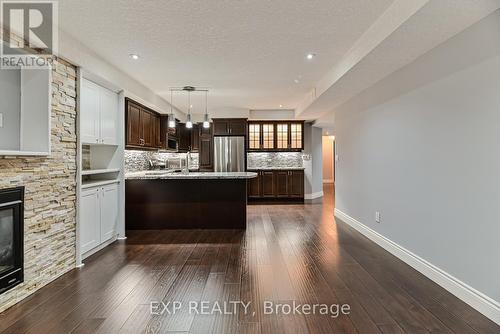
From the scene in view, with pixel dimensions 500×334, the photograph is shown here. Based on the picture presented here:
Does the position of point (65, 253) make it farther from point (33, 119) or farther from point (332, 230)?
point (332, 230)

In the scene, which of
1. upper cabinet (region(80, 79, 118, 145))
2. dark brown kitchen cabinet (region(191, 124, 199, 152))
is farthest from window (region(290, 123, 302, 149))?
upper cabinet (region(80, 79, 118, 145))

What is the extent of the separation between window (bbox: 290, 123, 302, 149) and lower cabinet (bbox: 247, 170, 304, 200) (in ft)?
2.63

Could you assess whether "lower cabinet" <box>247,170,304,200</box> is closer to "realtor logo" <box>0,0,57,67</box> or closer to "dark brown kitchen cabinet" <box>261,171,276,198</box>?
"dark brown kitchen cabinet" <box>261,171,276,198</box>

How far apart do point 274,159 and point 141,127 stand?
4.32m

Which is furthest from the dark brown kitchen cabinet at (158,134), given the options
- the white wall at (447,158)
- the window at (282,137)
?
the white wall at (447,158)

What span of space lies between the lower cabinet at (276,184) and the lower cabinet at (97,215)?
14.5 ft

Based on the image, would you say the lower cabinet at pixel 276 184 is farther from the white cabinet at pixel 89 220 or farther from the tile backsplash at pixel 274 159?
the white cabinet at pixel 89 220

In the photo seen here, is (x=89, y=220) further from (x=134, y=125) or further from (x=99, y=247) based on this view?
(x=134, y=125)

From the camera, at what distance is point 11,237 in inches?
97.0

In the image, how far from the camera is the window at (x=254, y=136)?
27.7 feet

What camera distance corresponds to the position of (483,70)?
233cm

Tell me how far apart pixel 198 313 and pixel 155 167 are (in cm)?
514

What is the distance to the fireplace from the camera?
237 centimetres

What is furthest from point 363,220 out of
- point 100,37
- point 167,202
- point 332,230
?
point 100,37
